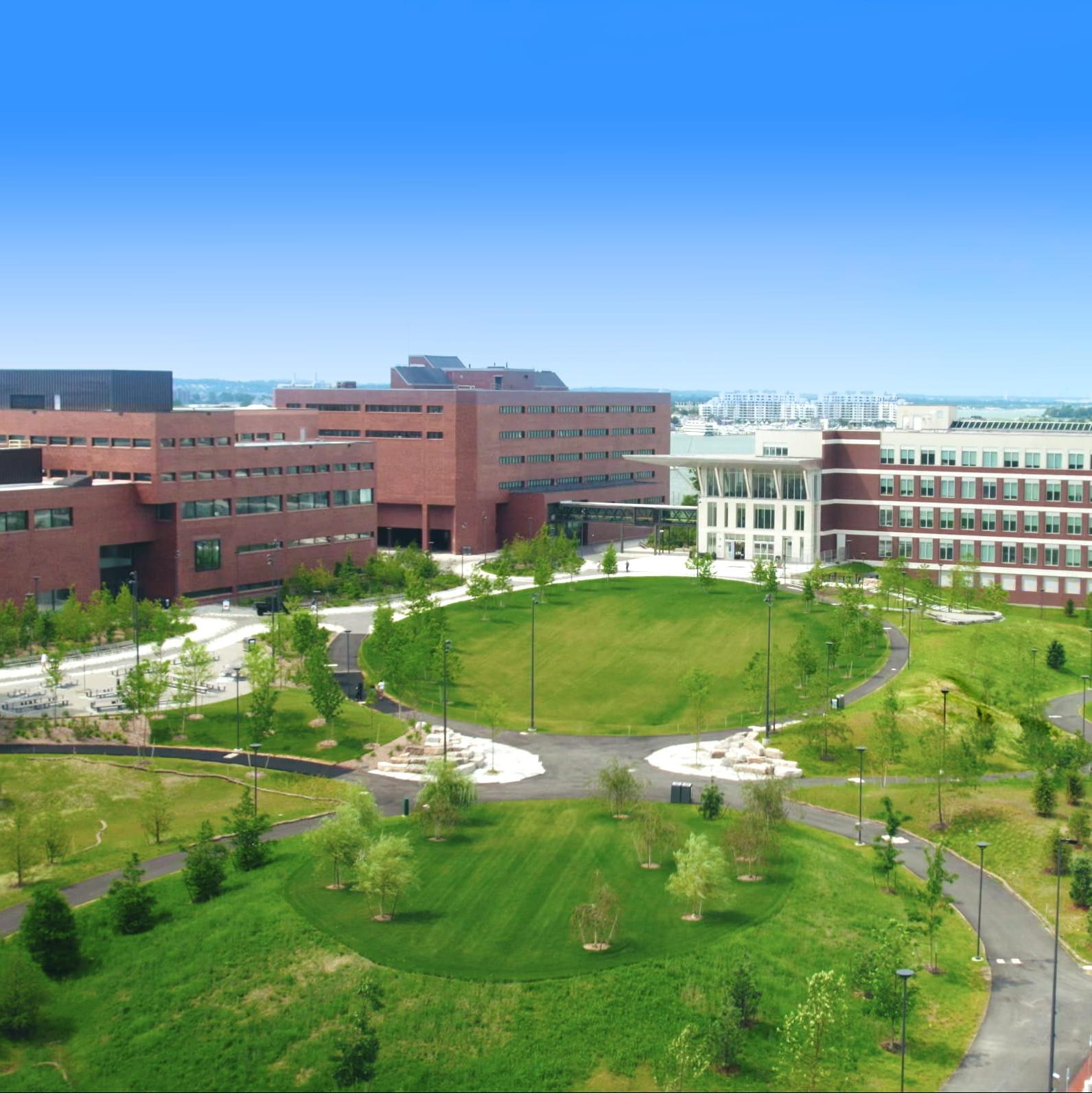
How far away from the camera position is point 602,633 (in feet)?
331

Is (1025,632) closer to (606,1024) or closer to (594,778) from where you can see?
(594,778)

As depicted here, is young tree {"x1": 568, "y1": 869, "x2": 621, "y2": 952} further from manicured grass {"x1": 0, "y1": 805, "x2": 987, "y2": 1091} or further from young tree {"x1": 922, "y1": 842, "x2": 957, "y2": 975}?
young tree {"x1": 922, "y1": 842, "x2": 957, "y2": 975}

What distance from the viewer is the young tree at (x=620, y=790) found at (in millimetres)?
59469

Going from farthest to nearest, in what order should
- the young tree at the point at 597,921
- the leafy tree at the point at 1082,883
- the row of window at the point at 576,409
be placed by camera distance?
the row of window at the point at 576,409 < the leafy tree at the point at 1082,883 < the young tree at the point at 597,921

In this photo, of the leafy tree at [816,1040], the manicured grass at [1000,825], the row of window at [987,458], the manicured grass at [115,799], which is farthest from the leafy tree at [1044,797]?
the row of window at [987,458]

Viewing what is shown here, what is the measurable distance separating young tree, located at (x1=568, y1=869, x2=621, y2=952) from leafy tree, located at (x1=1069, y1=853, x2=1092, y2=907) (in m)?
17.1

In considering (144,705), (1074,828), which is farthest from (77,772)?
(1074,828)

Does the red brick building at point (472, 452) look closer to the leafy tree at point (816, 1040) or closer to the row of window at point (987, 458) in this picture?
the row of window at point (987, 458)

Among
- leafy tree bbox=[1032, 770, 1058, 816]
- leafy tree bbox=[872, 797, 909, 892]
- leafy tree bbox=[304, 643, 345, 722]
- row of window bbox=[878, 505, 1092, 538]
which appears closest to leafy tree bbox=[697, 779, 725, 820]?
leafy tree bbox=[872, 797, 909, 892]

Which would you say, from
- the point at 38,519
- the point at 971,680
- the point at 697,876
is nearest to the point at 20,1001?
the point at 697,876

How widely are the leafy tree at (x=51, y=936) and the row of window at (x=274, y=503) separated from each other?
61.4m

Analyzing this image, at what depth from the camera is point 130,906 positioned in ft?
157

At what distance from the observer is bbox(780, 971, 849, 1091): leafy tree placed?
128 feet

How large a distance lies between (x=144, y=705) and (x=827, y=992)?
41.5 meters
